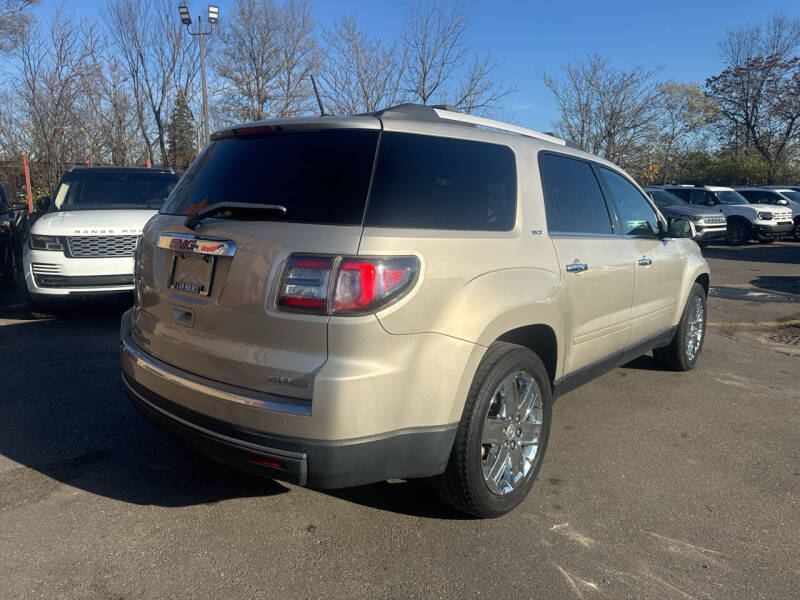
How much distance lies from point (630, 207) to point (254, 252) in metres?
3.05

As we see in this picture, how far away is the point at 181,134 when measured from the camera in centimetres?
3225

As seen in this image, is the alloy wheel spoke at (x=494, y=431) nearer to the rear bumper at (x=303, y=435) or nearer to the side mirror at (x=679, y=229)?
the rear bumper at (x=303, y=435)

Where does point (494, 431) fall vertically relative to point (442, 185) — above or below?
below

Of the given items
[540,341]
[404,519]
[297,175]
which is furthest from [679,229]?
[297,175]

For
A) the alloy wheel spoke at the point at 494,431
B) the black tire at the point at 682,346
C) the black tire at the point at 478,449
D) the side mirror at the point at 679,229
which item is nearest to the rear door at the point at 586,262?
the black tire at the point at 478,449

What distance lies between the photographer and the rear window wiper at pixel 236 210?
2.50m

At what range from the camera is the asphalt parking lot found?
96.4 inches

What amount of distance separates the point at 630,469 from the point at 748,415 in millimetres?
1532

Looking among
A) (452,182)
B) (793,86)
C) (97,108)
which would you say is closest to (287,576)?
(452,182)

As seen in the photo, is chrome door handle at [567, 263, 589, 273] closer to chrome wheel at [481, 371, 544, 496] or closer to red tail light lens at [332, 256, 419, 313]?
chrome wheel at [481, 371, 544, 496]

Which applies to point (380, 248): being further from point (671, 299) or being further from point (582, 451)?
point (671, 299)

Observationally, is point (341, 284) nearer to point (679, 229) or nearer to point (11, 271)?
point (679, 229)

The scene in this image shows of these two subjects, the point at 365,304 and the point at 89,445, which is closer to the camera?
the point at 365,304

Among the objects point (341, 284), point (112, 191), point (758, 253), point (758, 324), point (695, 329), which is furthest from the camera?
point (758, 253)
